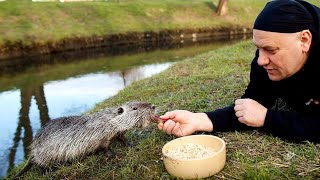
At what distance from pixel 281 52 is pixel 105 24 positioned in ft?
52.2

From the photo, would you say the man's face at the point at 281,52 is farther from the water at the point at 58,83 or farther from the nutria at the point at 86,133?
the water at the point at 58,83

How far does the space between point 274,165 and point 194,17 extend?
19.2m

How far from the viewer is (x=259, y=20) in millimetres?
2531

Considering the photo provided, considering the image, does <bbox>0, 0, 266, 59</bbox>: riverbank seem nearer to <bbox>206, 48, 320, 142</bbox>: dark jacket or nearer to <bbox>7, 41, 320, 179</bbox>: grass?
<bbox>7, 41, 320, 179</bbox>: grass

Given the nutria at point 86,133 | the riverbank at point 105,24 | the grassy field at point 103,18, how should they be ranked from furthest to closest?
1. the grassy field at point 103,18
2. the riverbank at point 105,24
3. the nutria at point 86,133

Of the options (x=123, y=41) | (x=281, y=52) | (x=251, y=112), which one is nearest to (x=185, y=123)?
(x=251, y=112)

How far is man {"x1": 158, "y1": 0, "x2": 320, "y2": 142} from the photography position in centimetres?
245

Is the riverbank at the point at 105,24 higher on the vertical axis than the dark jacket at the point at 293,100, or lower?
lower

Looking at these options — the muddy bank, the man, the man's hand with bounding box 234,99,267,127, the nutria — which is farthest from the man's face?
the muddy bank

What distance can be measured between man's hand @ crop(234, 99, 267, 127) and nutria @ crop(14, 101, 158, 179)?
39.0 inches

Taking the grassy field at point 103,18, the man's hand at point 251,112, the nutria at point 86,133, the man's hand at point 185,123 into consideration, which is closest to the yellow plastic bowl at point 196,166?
the man's hand at point 251,112

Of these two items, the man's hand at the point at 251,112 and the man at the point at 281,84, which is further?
the man's hand at the point at 251,112

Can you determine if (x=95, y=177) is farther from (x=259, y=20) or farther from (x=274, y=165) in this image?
(x=259, y=20)

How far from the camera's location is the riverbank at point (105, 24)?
14992 mm
